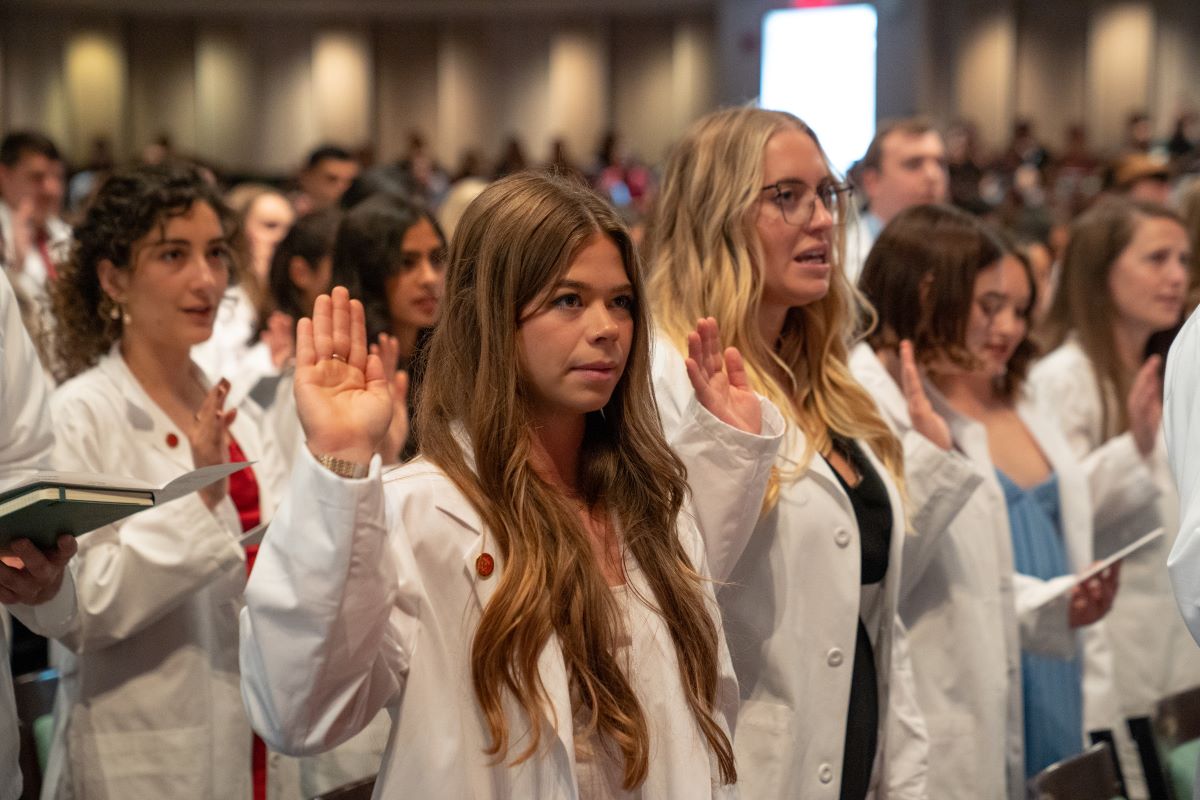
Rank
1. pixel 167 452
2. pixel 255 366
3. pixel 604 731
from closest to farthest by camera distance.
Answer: pixel 604 731, pixel 167 452, pixel 255 366

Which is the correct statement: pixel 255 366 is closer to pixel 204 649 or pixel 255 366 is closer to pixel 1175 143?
pixel 204 649

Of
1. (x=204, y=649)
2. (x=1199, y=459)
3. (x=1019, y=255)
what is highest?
(x=1019, y=255)

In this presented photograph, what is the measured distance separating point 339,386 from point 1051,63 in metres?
17.3

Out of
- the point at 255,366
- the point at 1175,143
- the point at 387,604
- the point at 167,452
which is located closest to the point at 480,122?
the point at 1175,143

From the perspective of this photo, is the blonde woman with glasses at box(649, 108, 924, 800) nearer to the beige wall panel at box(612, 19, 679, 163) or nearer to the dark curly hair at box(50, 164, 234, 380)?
the dark curly hair at box(50, 164, 234, 380)

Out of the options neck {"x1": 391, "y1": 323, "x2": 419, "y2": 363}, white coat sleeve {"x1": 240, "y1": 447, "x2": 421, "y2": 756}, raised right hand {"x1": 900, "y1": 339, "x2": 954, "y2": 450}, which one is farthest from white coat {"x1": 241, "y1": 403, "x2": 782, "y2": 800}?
neck {"x1": 391, "y1": 323, "x2": 419, "y2": 363}

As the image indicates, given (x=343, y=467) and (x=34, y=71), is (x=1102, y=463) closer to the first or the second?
(x=343, y=467)

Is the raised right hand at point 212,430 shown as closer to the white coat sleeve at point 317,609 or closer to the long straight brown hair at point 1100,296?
the white coat sleeve at point 317,609

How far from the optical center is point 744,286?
2344 millimetres

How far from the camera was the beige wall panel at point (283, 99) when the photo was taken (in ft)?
57.8

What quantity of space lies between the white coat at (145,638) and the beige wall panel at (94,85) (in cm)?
1648

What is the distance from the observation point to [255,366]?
13.0 ft

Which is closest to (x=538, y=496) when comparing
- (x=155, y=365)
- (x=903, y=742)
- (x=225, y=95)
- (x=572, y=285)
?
(x=572, y=285)

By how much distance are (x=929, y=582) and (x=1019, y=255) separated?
1.01 meters
